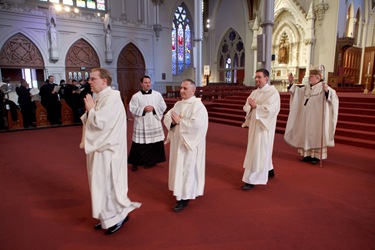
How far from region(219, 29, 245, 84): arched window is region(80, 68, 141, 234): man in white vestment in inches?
769

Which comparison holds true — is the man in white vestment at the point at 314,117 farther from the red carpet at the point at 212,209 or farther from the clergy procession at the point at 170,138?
the red carpet at the point at 212,209

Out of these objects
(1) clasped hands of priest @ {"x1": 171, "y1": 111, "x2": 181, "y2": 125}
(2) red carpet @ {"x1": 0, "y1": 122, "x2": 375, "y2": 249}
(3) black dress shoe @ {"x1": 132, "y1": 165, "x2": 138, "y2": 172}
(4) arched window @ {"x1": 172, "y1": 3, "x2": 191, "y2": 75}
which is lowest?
(2) red carpet @ {"x1": 0, "y1": 122, "x2": 375, "y2": 249}

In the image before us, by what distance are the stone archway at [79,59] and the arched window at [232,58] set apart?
11148mm

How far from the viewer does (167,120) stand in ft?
10.5

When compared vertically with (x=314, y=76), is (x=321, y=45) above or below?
above

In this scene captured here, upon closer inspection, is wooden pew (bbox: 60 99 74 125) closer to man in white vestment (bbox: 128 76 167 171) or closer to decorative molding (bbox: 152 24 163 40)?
man in white vestment (bbox: 128 76 167 171)

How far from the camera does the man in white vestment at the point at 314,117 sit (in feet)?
16.2

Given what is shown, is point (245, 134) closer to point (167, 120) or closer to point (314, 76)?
point (314, 76)

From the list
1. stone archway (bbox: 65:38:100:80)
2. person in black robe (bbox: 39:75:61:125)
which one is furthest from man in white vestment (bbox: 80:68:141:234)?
stone archway (bbox: 65:38:100:80)

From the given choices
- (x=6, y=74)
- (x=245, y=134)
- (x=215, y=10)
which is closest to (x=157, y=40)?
(x=215, y=10)

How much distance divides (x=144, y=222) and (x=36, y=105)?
27.6 feet

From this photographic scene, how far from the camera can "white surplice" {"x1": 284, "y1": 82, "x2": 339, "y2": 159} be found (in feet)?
16.3

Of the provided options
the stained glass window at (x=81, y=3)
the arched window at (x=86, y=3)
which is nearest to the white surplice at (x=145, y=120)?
the arched window at (x=86, y=3)

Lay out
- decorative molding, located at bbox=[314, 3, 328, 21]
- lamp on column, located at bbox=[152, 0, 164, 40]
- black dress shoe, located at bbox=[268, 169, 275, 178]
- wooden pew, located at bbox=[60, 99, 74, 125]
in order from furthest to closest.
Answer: lamp on column, located at bbox=[152, 0, 164, 40], decorative molding, located at bbox=[314, 3, 328, 21], wooden pew, located at bbox=[60, 99, 74, 125], black dress shoe, located at bbox=[268, 169, 275, 178]
